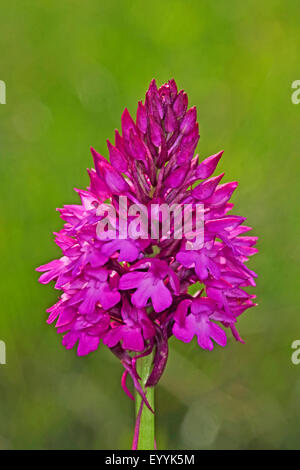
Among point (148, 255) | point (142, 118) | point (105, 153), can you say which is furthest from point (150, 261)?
point (105, 153)

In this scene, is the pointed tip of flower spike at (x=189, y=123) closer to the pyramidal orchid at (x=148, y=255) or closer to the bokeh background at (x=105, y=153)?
the pyramidal orchid at (x=148, y=255)

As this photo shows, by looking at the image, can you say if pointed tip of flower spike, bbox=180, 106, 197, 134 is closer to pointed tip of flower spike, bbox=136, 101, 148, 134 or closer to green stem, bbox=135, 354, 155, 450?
pointed tip of flower spike, bbox=136, 101, 148, 134

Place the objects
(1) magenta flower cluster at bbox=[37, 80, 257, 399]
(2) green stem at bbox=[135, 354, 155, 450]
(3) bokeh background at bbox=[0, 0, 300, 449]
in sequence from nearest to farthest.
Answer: (1) magenta flower cluster at bbox=[37, 80, 257, 399] < (2) green stem at bbox=[135, 354, 155, 450] < (3) bokeh background at bbox=[0, 0, 300, 449]

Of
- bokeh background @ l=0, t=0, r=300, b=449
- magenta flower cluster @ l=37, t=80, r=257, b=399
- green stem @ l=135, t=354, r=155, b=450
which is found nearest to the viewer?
magenta flower cluster @ l=37, t=80, r=257, b=399

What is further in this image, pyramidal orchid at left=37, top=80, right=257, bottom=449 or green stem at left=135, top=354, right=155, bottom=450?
green stem at left=135, top=354, right=155, bottom=450

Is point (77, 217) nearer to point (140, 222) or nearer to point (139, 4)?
point (140, 222)

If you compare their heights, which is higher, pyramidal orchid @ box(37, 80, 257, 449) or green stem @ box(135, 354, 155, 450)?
pyramidal orchid @ box(37, 80, 257, 449)

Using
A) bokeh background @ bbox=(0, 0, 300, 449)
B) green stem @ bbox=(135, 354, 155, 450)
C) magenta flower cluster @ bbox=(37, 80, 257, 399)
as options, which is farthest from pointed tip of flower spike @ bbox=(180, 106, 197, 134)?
bokeh background @ bbox=(0, 0, 300, 449)

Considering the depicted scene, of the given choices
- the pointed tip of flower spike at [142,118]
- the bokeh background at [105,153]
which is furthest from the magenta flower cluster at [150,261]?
the bokeh background at [105,153]
